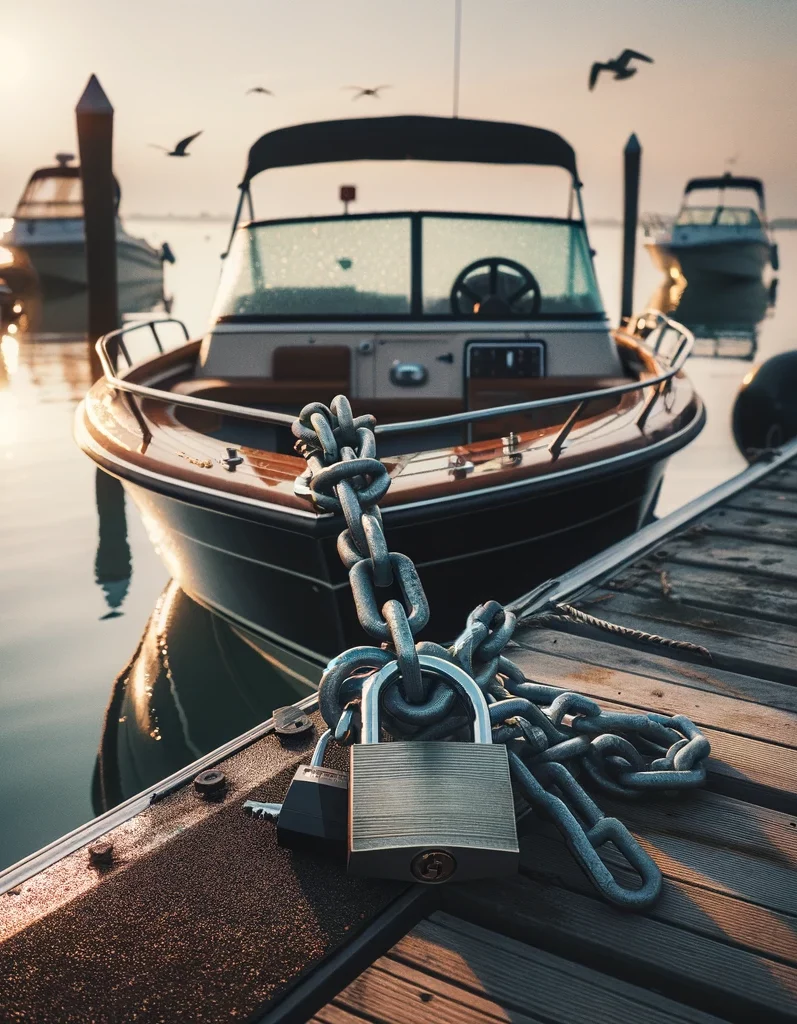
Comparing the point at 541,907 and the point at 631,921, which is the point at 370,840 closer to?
the point at 541,907

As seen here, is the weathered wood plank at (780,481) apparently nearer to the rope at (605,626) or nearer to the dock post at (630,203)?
the rope at (605,626)

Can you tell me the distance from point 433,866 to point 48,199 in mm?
28817

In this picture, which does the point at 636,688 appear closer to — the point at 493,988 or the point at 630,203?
the point at 493,988

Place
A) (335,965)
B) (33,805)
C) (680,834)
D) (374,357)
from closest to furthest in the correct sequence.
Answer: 1. (335,965)
2. (680,834)
3. (33,805)
4. (374,357)

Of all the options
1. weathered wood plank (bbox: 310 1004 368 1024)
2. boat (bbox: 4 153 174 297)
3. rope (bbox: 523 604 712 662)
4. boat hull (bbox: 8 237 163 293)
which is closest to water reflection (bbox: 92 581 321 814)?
rope (bbox: 523 604 712 662)

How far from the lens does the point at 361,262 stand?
5.84 m

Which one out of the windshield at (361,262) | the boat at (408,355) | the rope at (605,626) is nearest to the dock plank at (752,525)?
the boat at (408,355)

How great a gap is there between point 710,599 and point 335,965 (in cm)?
229

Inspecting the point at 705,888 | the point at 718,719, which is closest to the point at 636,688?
the point at 718,719

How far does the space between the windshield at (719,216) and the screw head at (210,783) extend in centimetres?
3245

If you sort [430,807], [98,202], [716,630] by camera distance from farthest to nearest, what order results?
[98,202]
[716,630]
[430,807]

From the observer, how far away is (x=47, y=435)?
10.8 m

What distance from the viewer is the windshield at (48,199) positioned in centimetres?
2650

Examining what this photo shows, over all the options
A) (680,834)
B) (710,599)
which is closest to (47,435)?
(710,599)
